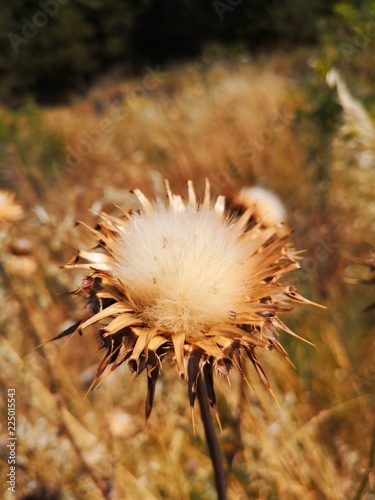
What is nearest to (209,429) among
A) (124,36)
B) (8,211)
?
(8,211)

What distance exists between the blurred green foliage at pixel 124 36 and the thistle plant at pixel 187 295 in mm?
7344

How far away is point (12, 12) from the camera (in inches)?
265

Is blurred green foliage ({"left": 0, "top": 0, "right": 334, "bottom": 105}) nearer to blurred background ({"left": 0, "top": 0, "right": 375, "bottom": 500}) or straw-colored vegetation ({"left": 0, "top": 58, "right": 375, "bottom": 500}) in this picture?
blurred background ({"left": 0, "top": 0, "right": 375, "bottom": 500})

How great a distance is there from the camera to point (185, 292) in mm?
683

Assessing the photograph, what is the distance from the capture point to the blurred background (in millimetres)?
1372

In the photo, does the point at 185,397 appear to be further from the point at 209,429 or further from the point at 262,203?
the point at 209,429

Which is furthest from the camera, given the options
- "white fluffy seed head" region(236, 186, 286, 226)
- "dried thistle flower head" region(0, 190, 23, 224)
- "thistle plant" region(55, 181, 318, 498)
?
"dried thistle flower head" region(0, 190, 23, 224)

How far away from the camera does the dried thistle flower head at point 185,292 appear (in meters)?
0.59

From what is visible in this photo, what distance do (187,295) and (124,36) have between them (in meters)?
12.4

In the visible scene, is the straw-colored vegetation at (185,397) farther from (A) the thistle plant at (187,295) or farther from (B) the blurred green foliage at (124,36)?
(B) the blurred green foliage at (124,36)

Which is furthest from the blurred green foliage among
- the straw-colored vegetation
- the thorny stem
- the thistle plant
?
the thorny stem

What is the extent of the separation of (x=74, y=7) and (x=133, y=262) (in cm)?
1121

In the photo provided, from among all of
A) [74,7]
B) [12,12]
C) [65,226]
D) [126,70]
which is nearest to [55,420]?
[65,226]

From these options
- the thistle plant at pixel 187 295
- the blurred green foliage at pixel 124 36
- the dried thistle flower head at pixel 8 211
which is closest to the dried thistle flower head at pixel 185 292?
the thistle plant at pixel 187 295
